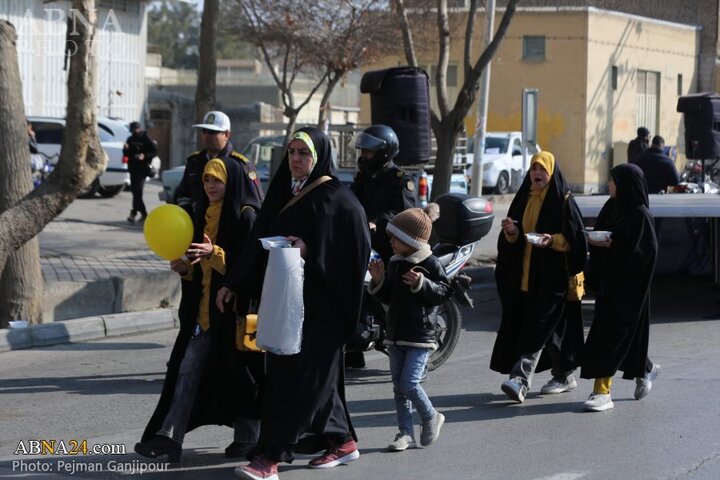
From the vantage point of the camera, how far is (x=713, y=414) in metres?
7.72

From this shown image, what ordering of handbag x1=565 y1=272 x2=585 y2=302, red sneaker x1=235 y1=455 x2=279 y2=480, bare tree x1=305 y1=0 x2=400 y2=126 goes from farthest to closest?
bare tree x1=305 y1=0 x2=400 y2=126, handbag x1=565 y1=272 x2=585 y2=302, red sneaker x1=235 y1=455 x2=279 y2=480

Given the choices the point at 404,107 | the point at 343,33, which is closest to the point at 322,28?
the point at 343,33

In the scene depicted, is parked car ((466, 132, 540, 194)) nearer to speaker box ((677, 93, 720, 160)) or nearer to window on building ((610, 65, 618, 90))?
window on building ((610, 65, 618, 90))

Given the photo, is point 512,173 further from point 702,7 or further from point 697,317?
point 697,317

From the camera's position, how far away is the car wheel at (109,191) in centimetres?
2527

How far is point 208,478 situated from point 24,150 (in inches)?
219

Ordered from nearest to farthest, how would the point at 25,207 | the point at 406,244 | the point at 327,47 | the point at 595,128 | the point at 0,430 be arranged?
the point at 406,244
the point at 0,430
the point at 25,207
the point at 327,47
the point at 595,128

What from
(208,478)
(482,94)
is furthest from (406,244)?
(482,94)

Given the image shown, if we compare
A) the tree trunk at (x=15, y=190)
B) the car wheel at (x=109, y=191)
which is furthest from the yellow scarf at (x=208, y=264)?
the car wheel at (x=109, y=191)

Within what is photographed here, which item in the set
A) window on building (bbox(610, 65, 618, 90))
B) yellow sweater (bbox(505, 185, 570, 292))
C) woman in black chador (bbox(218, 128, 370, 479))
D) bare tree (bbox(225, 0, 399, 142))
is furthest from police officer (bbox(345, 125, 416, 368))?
window on building (bbox(610, 65, 618, 90))

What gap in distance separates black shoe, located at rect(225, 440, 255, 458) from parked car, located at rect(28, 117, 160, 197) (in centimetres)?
1843

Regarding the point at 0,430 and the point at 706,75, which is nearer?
the point at 0,430

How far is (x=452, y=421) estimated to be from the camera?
7602 millimetres

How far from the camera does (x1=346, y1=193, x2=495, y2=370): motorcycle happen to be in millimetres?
8742
